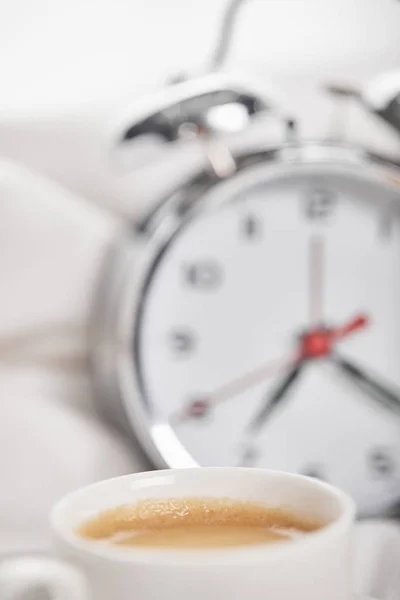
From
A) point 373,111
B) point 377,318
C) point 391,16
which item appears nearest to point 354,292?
point 377,318

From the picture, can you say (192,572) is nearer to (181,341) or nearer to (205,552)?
(205,552)

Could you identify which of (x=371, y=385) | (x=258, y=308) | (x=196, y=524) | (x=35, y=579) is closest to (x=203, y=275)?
(x=258, y=308)

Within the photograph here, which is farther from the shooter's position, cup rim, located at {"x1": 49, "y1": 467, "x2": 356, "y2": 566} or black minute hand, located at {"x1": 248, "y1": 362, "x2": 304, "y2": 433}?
black minute hand, located at {"x1": 248, "y1": 362, "x2": 304, "y2": 433}

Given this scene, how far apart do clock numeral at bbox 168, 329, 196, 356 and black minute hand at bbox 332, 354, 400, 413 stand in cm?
13

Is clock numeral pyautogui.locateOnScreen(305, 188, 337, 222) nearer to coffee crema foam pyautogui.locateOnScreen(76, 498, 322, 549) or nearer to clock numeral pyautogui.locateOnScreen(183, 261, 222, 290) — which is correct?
clock numeral pyautogui.locateOnScreen(183, 261, 222, 290)

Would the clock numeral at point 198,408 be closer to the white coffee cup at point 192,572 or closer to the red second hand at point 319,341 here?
the red second hand at point 319,341

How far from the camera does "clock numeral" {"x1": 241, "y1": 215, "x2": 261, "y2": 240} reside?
27.7 inches

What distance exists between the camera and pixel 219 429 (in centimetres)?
71

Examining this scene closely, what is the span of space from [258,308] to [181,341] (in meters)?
0.07

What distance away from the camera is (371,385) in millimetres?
746

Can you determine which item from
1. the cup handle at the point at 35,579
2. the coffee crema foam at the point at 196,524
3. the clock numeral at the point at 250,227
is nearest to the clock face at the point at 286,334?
the clock numeral at the point at 250,227

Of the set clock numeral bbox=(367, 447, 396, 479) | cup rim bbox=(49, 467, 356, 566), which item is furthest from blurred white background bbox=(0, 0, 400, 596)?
cup rim bbox=(49, 467, 356, 566)

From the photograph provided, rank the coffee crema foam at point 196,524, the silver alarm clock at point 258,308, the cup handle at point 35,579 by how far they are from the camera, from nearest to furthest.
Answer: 1. the cup handle at point 35,579
2. the coffee crema foam at point 196,524
3. the silver alarm clock at point 258,308

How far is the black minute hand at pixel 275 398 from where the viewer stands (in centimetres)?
72
